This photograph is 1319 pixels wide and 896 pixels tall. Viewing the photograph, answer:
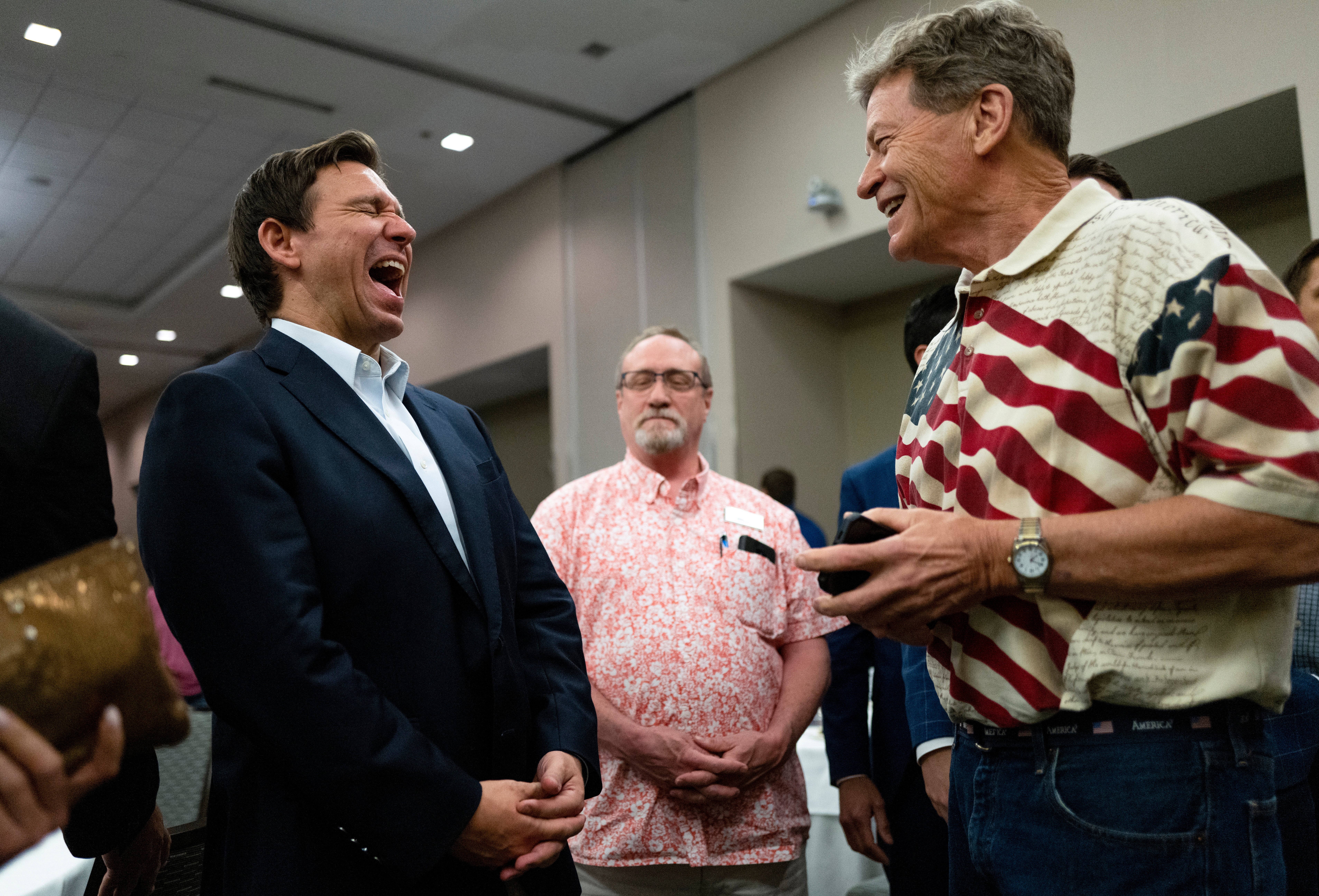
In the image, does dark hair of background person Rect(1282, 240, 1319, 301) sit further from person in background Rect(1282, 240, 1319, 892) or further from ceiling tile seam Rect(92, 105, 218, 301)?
ceiling tile seam Rect(92, 105, 218, 301)

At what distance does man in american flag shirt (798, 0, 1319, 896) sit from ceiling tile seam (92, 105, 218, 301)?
6.52m

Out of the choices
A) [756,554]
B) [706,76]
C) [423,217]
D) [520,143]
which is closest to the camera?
[756,554]

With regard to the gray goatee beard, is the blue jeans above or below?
below

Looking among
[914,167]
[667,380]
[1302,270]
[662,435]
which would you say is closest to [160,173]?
[667,380]

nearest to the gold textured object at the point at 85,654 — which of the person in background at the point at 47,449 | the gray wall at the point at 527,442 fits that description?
the person in background at the point at 47,449

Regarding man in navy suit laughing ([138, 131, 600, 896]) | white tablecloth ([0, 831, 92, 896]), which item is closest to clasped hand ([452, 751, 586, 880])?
man in navy suit laughing ([138, 131, 600, 896])

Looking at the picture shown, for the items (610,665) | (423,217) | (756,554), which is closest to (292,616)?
(610,665)

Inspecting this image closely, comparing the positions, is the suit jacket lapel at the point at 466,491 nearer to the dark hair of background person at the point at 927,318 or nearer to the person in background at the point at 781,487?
the dark hair of background person at the point at 927,318

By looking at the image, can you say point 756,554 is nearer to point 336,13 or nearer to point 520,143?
point 336,13

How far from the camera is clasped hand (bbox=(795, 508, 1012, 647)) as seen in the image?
3.49ft

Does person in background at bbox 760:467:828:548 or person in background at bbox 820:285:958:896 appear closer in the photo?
person in background at bbox 820:285:958:896

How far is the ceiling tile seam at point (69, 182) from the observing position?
6262 millimetres

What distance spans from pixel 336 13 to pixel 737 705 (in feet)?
16.2

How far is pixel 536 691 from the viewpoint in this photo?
1506 millimetres
